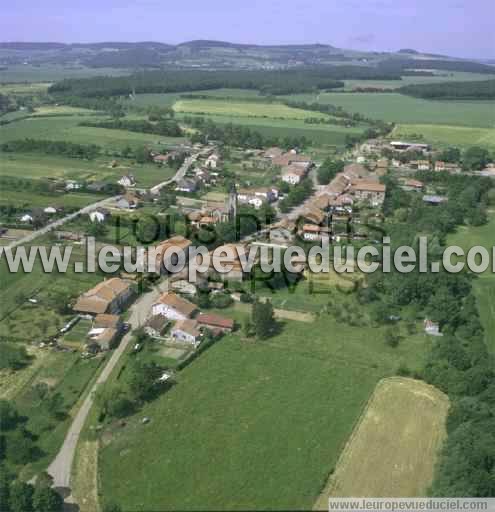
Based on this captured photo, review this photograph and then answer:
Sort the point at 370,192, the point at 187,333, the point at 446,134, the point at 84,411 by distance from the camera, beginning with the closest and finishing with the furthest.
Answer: the point at 84,411, the point at 187,333, the point at 370,192, the point at 446,134

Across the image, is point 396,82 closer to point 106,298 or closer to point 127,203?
point 127,203

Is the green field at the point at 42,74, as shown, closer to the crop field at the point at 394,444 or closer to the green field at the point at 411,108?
the green field at the point at 411,108

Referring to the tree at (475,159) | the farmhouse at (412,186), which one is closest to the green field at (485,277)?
the farmhouse at (412,186)

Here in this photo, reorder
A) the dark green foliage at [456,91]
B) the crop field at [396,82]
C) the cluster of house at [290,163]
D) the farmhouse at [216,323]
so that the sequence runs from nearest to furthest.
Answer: the farmhouse at [216,323] → the cluster of house at [290,163] → the dark green foliage at [456,91] → the crop field at [396,82]

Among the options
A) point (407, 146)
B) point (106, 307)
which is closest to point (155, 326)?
point (106, 307)

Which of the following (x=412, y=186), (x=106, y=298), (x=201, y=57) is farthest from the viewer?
(x=201, y=57)

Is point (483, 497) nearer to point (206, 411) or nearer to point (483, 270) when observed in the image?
point (206, 411)

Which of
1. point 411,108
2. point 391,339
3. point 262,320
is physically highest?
point 411,108

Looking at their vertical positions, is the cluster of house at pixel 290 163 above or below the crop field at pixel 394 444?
above
